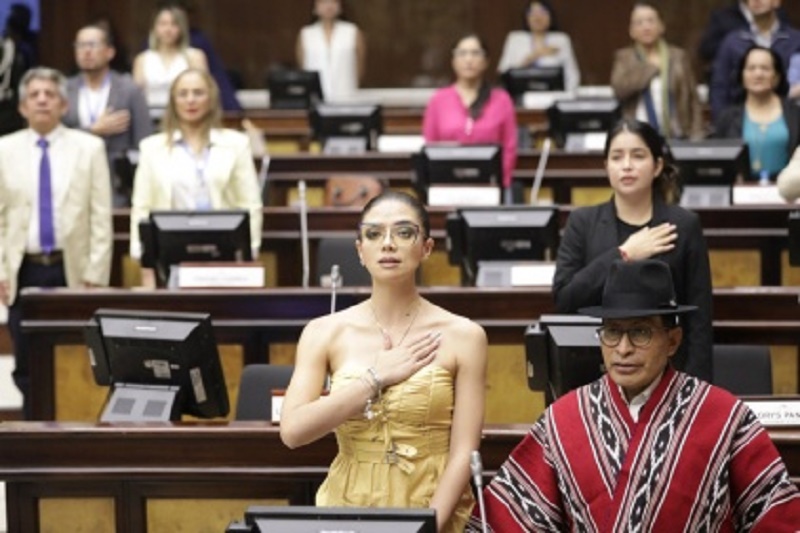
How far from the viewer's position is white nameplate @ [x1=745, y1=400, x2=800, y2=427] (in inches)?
199

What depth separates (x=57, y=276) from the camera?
812 centimetres

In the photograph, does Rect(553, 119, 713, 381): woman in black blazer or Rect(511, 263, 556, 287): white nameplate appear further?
Rect(511, 263, 556, 287): white nameplate

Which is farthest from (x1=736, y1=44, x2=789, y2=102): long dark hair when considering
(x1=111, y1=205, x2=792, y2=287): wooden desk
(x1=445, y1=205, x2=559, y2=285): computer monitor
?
(x1=445, y1=205, x2=559, y2=285): computer monitor

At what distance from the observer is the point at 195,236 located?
755 cm

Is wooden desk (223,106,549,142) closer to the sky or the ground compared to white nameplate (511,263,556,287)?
closer to the sky

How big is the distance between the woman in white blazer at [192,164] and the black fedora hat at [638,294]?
3842 millimetres

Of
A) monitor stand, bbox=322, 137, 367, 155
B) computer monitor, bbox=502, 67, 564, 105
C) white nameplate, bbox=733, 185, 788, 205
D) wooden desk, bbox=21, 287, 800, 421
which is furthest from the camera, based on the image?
computer monitor, bbox=502, 67, 564, 105

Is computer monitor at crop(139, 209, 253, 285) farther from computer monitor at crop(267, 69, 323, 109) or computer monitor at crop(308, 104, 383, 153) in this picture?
computer monitor at crop(267, 69, 323, 109)

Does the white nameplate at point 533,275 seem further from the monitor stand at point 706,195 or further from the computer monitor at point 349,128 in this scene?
the computer monitor at point 349,128

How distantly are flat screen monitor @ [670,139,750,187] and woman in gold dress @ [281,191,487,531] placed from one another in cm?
464

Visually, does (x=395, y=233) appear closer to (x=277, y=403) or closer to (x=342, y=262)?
(x=277, y=403)

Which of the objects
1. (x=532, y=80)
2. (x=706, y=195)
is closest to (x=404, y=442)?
(x=706, y=195)

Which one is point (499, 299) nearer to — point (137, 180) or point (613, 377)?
point (137, 180)

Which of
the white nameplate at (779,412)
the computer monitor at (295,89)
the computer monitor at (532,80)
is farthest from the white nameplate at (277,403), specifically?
the computer monitor at (295,89)
